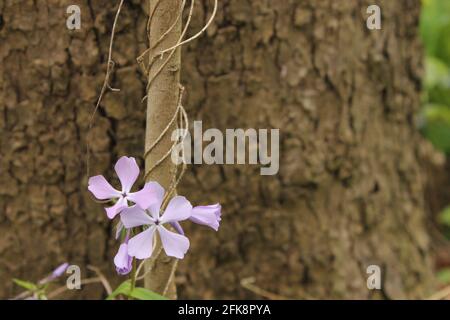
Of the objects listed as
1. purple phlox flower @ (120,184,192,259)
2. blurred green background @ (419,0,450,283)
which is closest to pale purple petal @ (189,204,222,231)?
purple phlox flower @ (120,184,192,259)

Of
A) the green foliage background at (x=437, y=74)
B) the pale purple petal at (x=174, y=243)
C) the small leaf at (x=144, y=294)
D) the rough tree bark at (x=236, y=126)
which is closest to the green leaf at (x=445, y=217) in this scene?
the green foliage background at (x=437, y=74)

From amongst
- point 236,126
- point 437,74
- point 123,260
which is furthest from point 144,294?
point 437,74

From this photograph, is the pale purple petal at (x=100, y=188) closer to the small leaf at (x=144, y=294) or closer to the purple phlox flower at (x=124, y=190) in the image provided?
the purple phlox flower at (x=124, y=190)

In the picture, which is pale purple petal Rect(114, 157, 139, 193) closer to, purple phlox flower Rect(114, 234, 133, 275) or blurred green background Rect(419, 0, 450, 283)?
purple phlox flower Rect(114, 234, 133, 275)
